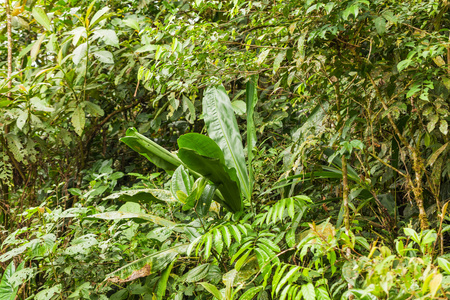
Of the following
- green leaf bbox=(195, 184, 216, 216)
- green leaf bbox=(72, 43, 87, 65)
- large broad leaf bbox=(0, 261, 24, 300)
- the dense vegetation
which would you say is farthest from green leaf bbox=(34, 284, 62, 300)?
green leaf bbox=(72, 43, 87, 65)

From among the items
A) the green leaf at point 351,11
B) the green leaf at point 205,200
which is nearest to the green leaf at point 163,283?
the green leaf at point 205,200

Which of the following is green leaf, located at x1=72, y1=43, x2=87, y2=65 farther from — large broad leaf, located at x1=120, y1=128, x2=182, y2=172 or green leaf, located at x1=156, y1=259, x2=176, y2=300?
green leaf, located at x1=156, y1=259, x2=176, y2=300

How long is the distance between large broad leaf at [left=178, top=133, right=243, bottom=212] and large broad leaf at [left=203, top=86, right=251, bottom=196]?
2.9 inches

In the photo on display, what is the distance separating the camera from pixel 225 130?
1957 mm

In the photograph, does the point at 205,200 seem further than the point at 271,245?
Yes

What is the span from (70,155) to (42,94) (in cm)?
50

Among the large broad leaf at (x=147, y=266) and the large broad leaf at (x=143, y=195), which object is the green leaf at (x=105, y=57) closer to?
the large broad leaf at (x=143, y=195)

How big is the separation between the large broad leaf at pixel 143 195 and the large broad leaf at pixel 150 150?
0.14 metres

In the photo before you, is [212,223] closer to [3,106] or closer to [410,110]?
[410,110]

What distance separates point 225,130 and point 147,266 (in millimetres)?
754

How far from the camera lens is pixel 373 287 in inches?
33.4

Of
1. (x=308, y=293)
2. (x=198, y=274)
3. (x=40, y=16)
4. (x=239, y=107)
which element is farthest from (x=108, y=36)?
(x=308, y=293)

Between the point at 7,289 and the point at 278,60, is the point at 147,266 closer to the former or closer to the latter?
the point at 7,289

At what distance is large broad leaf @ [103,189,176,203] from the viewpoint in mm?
1818
